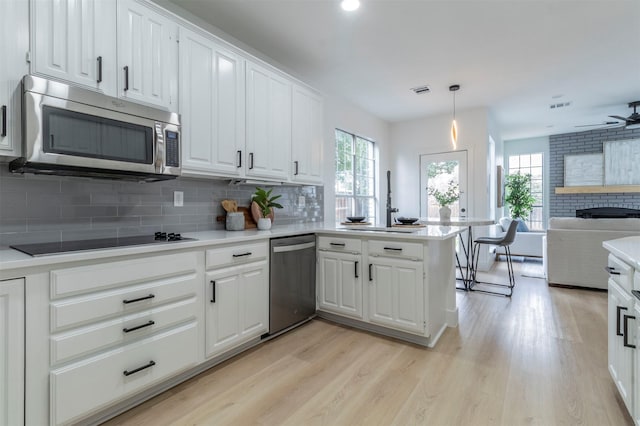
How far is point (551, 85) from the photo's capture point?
4199 mm

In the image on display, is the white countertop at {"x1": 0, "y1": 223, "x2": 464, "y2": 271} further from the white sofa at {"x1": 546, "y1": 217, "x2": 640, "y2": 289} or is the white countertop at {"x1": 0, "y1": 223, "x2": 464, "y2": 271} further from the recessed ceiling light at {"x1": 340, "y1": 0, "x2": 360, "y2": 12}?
the white sofa at {"x1": 546, "y1": 217, "x2": 640, "y2": 289}

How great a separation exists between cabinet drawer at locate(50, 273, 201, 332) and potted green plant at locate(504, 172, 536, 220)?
25.6 ft

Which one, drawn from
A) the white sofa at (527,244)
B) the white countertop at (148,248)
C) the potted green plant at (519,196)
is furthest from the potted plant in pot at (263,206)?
the potted green plant at (519,196)

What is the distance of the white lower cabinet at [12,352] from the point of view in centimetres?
124

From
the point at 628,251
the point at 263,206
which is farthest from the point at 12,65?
the point at 628,251

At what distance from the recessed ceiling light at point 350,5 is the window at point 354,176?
2.26 m

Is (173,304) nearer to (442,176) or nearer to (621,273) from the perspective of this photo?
(621,273)

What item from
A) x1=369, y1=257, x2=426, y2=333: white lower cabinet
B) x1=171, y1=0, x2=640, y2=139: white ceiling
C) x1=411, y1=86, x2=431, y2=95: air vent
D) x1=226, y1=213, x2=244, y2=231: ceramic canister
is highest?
x1=411, y1=86, x2=431, y2=95: air vent

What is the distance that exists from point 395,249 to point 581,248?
3.10 metres

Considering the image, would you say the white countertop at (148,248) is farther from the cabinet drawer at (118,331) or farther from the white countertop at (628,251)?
the white countertop at (628,251)

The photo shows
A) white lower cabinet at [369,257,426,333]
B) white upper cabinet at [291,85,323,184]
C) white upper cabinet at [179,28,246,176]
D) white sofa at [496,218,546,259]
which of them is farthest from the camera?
white sofa at [496,218,546,259]

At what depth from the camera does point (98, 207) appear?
1.99m

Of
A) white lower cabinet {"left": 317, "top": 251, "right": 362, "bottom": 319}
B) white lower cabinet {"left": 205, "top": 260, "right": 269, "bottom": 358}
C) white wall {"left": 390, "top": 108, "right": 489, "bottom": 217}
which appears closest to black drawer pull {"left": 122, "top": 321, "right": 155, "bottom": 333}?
white lower cabinet {"left": 205, "top": 260, "right": 269, "bottom": 358}

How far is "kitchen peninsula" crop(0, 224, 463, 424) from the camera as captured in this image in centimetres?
135
